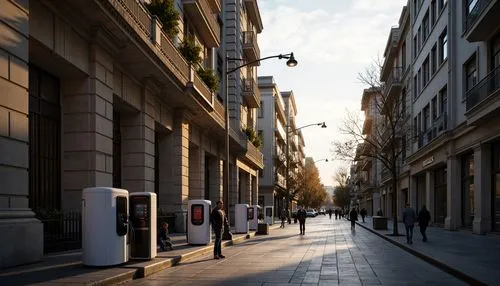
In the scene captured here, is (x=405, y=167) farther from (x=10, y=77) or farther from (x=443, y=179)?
(x=10, y=77)

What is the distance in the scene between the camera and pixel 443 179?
1426 inches

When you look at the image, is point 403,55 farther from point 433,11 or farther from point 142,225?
point 142,225

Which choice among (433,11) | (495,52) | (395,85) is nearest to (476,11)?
(495,52)

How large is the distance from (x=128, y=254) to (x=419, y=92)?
117 ft

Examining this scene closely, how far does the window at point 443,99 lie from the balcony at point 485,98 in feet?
23.8

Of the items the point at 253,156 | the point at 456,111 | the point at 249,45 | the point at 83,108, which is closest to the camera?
the point at 83,108

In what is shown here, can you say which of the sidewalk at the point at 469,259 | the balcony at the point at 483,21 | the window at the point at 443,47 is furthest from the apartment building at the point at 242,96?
the sidewalk at the point at 469,259

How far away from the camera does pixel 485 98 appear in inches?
922

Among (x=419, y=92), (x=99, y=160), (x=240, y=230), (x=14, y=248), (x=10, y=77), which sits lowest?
(x=240, y=230)

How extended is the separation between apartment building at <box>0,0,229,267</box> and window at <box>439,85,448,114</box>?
15.7 meters

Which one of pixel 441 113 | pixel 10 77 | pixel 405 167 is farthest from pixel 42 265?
pixel 405 167

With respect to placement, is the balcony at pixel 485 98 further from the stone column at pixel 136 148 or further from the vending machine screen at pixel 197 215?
the stone column at pixel 136 148

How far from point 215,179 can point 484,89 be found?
57.5ft

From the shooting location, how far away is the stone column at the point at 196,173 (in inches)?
1183
